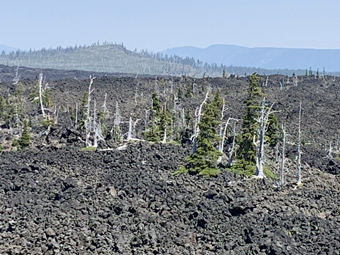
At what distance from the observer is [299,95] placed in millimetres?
99062

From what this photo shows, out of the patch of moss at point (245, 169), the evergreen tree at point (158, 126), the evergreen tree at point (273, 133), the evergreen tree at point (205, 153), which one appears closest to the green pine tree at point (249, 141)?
the patch of moss at point (245, 169)

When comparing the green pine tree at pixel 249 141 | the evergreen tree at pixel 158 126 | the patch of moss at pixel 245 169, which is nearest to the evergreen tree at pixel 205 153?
the patch of moss at pixel 245 169

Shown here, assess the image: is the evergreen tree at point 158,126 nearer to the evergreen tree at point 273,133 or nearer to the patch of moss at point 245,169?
the evergreen tree at point 273,133

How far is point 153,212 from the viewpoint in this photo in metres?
27.8

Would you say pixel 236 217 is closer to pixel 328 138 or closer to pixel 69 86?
pixel 328 138

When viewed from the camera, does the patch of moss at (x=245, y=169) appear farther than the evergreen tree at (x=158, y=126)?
No

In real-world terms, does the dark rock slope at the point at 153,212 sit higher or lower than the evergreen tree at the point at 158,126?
lower

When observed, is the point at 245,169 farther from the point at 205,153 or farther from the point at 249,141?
the point at 205,153

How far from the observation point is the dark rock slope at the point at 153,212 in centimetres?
2312

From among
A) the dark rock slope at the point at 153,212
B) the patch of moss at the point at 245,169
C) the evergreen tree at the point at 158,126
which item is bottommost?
the dark rock slope at the point at 153,212

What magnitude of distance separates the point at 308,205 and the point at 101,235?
12348mm

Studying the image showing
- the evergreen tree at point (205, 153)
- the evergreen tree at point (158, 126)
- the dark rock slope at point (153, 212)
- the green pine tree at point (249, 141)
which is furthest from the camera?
the evergreen tree at point (158, 126)

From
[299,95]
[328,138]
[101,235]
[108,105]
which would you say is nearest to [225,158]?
[101,235]

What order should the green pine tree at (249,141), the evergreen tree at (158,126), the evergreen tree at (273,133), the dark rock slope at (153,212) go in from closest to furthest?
the dark rock slope at (153,212) < the green pine tree at (249,141) < the evergreen tree at (158,126) < the evergreen tree at (273,133)
